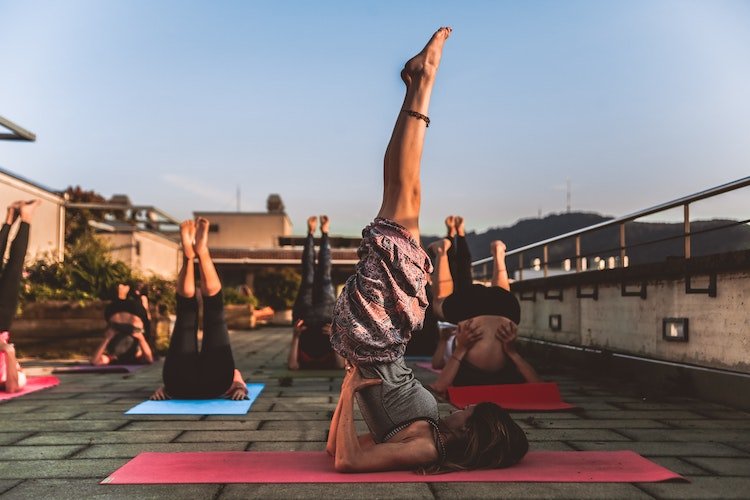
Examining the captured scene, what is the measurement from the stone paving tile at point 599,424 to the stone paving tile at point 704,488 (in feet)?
4.41

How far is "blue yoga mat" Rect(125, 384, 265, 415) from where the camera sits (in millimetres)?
4891

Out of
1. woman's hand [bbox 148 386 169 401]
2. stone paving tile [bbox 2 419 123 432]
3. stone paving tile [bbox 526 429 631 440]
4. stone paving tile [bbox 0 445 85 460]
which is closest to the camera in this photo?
stone paving tile [bbox 0 445 85 460]

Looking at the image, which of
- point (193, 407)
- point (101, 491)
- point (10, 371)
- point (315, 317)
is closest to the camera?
point (101, 491)

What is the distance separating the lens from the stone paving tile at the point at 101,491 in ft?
8.81

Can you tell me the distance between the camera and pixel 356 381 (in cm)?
313

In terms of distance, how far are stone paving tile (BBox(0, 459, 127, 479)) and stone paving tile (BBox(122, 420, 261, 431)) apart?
37.0 inches

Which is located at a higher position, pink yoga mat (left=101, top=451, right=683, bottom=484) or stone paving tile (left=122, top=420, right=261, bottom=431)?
pink yoga mat (left=101, top=451, right=683, bottom=484)

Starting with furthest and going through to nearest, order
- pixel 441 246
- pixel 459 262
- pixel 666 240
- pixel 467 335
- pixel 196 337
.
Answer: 1. pixel 459 262
2. pixel 441 246
3. pixel 666 240
4. pixel 467 335
5. pixel 196 337

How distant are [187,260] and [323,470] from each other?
2.70 meters

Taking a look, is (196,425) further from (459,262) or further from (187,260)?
(459,262)

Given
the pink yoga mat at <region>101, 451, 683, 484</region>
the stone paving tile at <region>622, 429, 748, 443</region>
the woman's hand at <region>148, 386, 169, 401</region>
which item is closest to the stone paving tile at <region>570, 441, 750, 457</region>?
the stone paving tile at <region>622, 429, 748, 443</region>

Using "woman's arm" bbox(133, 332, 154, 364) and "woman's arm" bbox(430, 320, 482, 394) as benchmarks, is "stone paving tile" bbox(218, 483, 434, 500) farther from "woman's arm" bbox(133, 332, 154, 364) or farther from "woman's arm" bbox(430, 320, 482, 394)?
"woman's arm" bbox(133, 332, 154, 364)

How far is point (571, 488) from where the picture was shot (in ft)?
9.19

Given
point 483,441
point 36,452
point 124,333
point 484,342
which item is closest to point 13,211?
point 124,333
